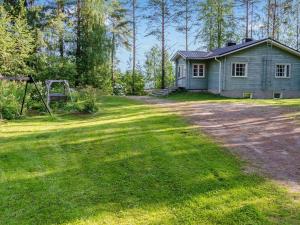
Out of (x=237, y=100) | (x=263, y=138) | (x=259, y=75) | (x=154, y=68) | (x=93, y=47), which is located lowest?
(x=263, y=138)

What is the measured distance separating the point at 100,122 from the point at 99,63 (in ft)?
49.4

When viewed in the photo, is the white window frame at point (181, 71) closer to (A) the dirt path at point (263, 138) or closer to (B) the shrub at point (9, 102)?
(A) the dirt path at point (263, 138)

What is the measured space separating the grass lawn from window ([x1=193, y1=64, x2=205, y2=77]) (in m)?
16.1

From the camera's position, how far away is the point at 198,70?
76.2 ft

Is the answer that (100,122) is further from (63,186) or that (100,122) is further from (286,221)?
(286,221)

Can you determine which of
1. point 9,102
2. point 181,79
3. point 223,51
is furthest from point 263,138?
point 181,79

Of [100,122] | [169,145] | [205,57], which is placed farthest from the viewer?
[205,57]

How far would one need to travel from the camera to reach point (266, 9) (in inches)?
1174

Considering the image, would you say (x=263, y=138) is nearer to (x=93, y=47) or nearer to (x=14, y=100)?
(x=14, y=100)

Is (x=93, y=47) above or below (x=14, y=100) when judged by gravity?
above

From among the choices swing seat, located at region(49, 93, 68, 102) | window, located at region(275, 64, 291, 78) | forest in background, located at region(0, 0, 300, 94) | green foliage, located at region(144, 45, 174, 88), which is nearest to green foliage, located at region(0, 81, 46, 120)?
swing seat, located at region(49, 93, 68, 102)

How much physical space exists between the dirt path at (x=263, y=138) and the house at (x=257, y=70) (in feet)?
33.4

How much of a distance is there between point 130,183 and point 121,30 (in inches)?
1007

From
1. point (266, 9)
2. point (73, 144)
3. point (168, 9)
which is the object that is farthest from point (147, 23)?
point (73, 144)
